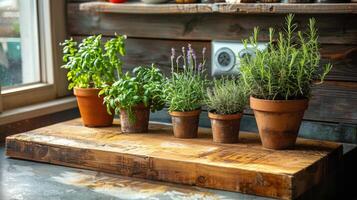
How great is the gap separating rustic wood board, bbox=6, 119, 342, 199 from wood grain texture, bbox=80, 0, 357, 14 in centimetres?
37

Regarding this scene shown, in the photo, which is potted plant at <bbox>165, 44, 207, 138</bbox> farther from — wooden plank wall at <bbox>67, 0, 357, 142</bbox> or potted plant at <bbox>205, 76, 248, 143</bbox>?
wooden plank wall at <bbox>67, 0, 357, 142</bbox>

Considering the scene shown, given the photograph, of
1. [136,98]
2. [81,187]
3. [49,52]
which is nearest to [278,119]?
[136,98]

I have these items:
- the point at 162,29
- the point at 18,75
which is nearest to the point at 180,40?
the point at 162,29

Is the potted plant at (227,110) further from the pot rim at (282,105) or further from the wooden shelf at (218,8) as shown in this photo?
the wooden shelf at (218,8)

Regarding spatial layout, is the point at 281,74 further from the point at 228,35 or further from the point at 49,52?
the point at 49,52

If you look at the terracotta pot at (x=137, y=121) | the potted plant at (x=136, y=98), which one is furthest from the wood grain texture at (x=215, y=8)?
the terracotta pot at (x=137, y=121)

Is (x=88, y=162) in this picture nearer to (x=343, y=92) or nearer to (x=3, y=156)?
(x=3, y=156)

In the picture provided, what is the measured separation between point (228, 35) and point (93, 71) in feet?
1.48

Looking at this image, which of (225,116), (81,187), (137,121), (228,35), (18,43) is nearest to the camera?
(81,187)

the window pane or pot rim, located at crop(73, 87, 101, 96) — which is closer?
pot rim, located at crop(73, 87, 101, 96)

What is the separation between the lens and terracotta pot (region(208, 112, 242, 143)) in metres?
1.70

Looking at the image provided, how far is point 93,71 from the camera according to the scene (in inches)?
74.4

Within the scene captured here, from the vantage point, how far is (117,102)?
1811 mm

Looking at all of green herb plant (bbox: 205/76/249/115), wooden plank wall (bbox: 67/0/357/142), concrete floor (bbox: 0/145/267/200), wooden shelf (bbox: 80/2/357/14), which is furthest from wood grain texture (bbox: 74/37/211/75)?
concrete floor (bbox: 0/145/267/200)
